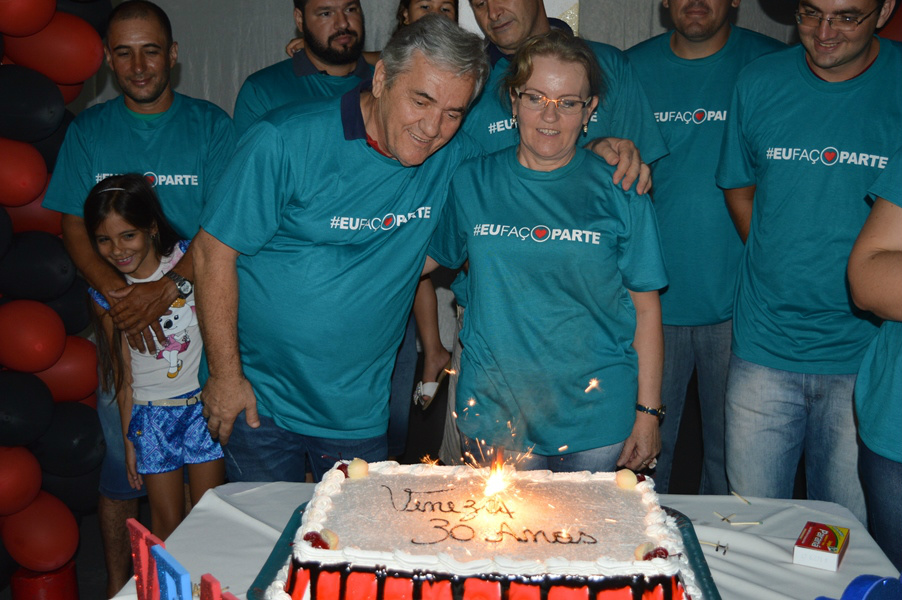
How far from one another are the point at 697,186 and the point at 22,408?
2.57 m

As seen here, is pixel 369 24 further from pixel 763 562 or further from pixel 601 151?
pixel 763 562

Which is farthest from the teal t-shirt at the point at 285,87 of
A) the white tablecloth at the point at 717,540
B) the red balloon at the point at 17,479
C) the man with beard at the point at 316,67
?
the white tablecloth at the point at 717,540

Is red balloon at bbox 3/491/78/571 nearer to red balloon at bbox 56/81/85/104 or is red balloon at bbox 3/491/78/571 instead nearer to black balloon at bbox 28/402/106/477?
black balloon at bbox 28/402/106/477

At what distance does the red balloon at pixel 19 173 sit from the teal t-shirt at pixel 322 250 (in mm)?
1317

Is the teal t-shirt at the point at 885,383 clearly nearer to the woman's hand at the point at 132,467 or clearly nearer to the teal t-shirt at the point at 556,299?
the teal t-shirt at the point at 556,299

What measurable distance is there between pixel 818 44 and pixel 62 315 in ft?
9.49

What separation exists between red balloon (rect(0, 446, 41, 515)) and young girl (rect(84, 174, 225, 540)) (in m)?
0.42

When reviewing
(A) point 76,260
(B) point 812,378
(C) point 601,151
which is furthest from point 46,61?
(B) point 812,378

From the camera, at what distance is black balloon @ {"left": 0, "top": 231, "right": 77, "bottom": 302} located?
318cm

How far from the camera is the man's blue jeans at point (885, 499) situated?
189 cm

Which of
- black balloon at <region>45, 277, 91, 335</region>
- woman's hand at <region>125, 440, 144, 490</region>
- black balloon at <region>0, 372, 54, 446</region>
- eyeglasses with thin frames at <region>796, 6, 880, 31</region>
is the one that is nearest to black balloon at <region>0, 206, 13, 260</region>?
black balloon at <region>45, 277, 91, 335</region>

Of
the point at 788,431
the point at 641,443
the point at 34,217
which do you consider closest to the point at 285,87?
the point at 34,217

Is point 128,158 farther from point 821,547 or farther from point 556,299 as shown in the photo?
point 821,547

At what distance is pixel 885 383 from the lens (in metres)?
1.88
